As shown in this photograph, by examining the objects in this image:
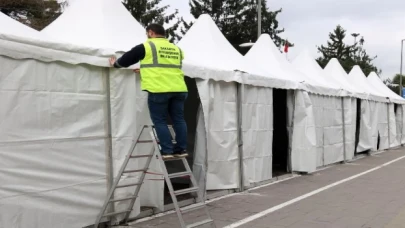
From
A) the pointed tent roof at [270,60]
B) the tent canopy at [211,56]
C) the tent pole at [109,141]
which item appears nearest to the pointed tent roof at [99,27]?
the tent pole at [109,141]

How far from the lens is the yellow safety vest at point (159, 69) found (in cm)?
581

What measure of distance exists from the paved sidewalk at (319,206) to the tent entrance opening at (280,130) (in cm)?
145

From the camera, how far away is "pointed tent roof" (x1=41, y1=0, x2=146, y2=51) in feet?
23.2

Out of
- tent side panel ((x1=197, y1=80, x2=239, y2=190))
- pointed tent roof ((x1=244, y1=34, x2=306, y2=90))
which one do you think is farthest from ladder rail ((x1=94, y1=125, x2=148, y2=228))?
pointed tent roof ((x1=244, y1=34, x2=306, y2=90))

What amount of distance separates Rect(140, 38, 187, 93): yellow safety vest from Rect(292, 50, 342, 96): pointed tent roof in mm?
8662

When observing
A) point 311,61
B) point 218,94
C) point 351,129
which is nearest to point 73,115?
point 218,94

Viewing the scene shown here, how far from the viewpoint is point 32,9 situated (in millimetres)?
29422

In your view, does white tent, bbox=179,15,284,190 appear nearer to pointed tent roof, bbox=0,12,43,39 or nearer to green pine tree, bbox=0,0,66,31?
pointed tent roof, bbox=0,12,43,39

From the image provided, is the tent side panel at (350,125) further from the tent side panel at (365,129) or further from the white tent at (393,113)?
the white tent at (393,113)

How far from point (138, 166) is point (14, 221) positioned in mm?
2111

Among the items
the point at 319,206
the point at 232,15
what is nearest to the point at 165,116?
the point at 319,206

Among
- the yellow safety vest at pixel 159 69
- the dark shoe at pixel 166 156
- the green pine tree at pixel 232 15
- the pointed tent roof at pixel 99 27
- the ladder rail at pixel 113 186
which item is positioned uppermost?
the green pine tree at pixel 232 15

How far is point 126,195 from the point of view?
6.61 m

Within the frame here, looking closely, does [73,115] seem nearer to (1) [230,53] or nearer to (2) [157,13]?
(1) [230,53]
